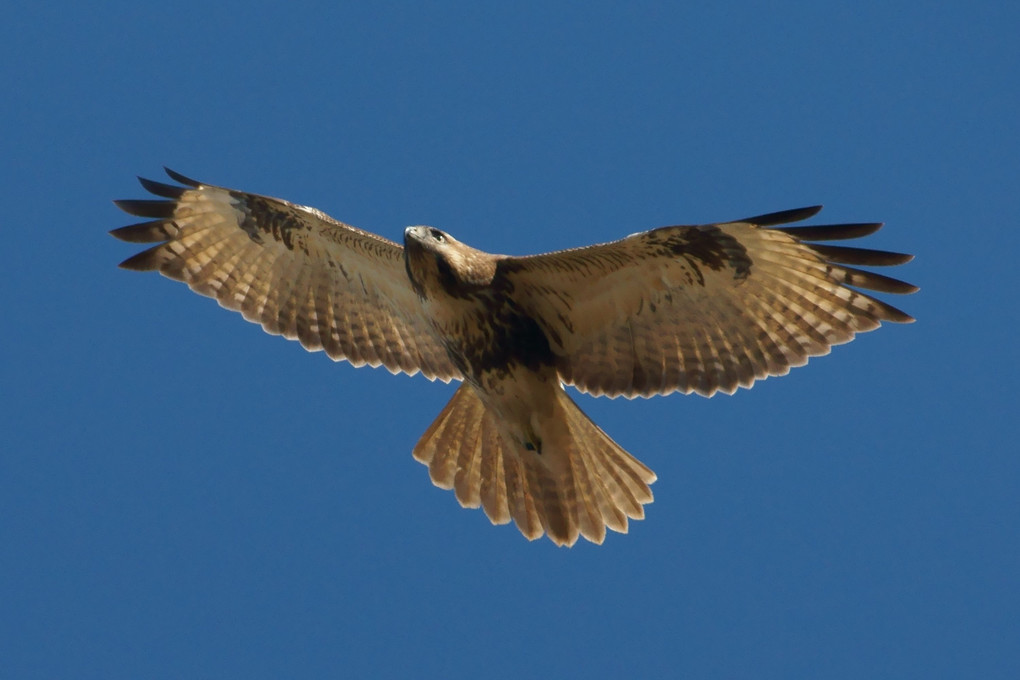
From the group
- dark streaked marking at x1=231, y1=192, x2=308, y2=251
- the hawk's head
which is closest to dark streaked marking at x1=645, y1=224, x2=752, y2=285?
the hawk's head

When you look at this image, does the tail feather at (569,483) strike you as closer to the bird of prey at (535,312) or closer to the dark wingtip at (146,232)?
the bird of prey at (535,312)

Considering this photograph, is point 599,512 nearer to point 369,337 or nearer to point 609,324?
point 609,324

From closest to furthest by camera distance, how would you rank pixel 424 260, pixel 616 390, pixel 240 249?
pixel 424 260, pixel 616 390, pixel 240 249

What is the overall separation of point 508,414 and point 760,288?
183cm

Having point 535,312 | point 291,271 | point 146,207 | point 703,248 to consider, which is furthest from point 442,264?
point 146,207

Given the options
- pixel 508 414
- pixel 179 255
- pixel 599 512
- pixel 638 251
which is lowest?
pixel 599 512

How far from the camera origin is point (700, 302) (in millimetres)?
8781

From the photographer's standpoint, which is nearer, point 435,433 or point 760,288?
point 760,288

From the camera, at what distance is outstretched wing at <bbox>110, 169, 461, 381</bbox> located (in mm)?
9500

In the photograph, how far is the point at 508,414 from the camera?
29.5 feet

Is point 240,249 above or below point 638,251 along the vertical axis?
above

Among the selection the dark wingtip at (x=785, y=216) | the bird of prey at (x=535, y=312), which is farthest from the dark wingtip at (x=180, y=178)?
the dark wingtip at (x=785, y=216)

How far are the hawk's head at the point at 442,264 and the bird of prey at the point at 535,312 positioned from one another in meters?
0.01

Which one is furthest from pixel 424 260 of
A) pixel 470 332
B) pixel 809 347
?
pixel 809 347
